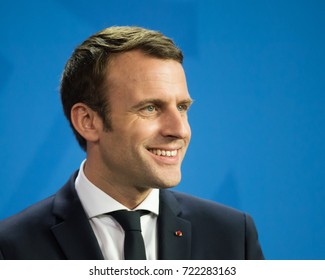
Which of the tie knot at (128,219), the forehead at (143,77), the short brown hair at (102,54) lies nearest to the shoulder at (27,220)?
the tie knot at (128,219)

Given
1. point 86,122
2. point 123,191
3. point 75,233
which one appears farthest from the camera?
point 86,122

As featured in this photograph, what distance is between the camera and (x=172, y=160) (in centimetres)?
226

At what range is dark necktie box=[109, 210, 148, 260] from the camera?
2.19m

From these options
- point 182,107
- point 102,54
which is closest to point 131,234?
point 182,107

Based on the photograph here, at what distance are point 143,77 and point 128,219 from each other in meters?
0.56

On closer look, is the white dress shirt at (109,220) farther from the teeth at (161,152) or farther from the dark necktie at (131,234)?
the teeth at (161,152)

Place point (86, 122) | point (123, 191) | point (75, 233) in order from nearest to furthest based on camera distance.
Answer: point (75, 233), point (123, 191), point (86, 122)

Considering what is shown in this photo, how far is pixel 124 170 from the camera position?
2285 millimetres

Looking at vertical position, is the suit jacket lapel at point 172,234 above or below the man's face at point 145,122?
below

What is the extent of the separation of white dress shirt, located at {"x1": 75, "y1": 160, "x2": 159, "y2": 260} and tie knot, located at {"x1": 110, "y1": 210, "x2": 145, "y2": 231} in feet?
0.08

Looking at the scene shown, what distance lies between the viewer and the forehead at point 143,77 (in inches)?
88.4

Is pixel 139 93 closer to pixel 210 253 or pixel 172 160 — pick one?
pixel 172 160

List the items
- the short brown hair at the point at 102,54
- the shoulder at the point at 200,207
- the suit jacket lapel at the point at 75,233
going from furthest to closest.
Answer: the shoulder at the point at 200,207
the short brown hair at the point at 102,54
the suit jacket lapel at the point at 75,233

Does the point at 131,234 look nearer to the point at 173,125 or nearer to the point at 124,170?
the point at 124,170
